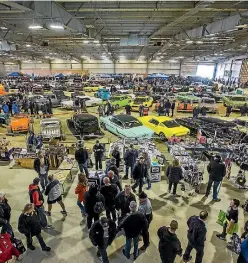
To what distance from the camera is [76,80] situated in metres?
43.8

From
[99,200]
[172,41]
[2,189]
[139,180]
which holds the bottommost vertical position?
[2,189]

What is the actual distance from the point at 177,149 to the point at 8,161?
7784 millimetres

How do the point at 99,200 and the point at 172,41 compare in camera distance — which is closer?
the point at 99,200

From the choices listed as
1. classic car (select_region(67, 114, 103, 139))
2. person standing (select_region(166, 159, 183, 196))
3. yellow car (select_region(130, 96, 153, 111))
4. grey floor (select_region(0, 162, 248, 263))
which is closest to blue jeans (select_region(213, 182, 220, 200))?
grey floor (select_region(0, 162, 248, 263))

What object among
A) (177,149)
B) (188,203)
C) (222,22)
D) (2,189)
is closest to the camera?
(188,203)

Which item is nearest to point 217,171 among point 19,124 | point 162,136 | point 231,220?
point 231,220

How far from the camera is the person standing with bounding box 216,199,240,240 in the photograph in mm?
5836

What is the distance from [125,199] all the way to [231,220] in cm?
275

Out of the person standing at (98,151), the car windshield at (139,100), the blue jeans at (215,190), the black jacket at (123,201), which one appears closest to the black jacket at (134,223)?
the black jacket at (123,201)

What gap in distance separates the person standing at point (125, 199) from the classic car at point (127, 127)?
23.1 feet

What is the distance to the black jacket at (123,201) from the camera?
5.89 m

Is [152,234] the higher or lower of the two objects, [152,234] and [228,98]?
the lower

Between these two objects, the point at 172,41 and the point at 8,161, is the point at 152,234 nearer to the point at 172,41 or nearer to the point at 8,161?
the point at 8,161

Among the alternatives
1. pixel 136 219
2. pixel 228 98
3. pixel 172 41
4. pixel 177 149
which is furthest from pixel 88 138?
pixel 228 98
